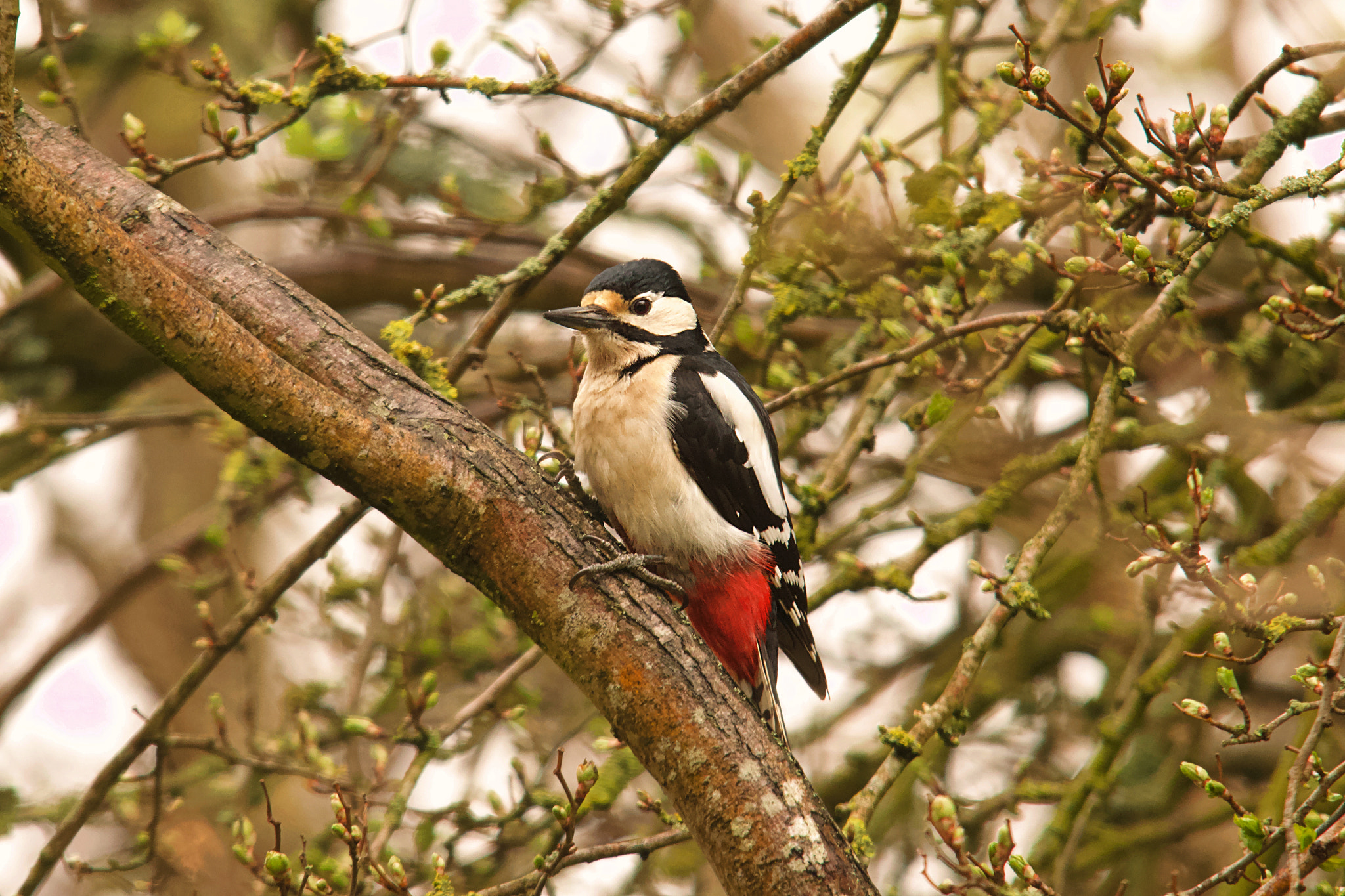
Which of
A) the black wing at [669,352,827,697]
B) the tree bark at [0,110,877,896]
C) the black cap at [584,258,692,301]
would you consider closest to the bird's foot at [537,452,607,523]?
the black wing at [669,352,827,697]

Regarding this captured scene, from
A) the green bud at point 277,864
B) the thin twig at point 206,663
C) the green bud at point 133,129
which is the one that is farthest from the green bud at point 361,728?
the green bud at point 133,129

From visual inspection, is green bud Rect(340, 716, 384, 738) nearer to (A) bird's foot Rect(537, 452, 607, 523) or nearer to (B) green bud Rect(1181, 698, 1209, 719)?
(A) bird's foot Rect(537, 452, 607, 523)

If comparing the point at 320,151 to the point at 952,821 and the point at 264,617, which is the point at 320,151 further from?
the point at 952,821

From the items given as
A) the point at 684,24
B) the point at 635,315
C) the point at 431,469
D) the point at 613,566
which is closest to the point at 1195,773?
the point at 613,566

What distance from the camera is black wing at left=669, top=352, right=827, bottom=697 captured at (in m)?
3.56

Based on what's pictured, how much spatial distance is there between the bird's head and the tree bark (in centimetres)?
130

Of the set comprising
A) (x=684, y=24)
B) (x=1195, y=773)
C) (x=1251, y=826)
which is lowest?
(x=1251, y=826)

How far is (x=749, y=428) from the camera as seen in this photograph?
3.58 meters

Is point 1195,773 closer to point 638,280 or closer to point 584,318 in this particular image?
point 584,318

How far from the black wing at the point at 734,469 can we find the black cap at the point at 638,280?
0.32 metres

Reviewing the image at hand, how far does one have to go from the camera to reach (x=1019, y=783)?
400 centimetres

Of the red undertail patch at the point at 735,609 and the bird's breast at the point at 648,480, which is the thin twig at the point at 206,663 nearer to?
the bird's breast at the point at 648,480

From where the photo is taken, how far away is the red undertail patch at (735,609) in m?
3.61

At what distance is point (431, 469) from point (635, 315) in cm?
168
